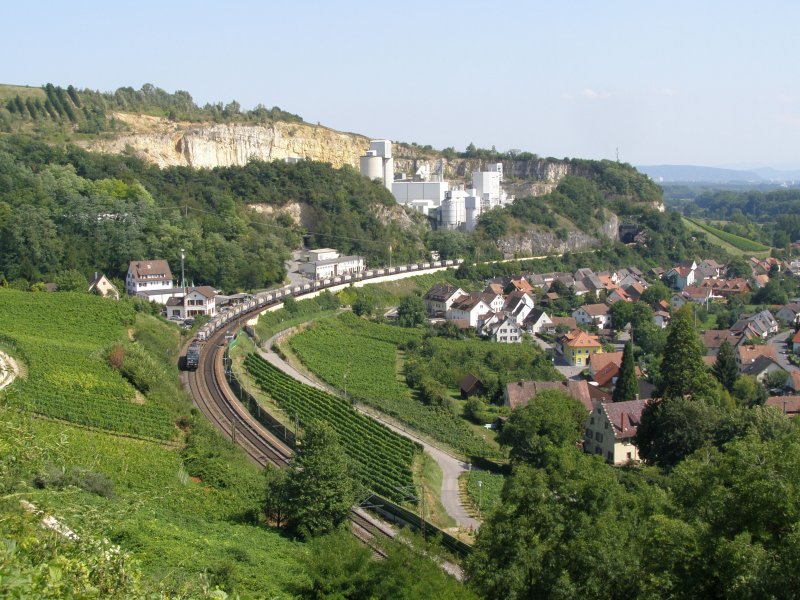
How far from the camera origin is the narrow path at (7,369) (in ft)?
60.4

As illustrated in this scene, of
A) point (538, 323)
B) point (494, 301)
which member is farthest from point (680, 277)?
point (494, 301)

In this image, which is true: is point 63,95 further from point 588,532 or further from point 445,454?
point 588,532

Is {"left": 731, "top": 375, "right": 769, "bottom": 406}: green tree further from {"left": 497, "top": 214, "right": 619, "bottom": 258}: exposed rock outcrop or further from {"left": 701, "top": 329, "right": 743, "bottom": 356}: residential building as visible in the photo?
{"left": 497, "top": 214, "right": 619, "bottom": 258}: exposed rock outcrop

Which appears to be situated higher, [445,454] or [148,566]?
[148,566]

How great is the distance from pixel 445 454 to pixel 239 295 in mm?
16804

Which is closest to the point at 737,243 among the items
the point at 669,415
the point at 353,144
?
the point at 353,144

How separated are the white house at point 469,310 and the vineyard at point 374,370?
3.48m

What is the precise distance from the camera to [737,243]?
232 ft

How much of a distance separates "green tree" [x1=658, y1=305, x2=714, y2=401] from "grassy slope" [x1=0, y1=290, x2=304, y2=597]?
446 inches

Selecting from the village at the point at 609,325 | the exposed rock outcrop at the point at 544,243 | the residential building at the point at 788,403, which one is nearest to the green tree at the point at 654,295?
the village at the point at 609,325

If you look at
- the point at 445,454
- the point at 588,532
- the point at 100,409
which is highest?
the point at 588,532

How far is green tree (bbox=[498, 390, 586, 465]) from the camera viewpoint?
2077 centimetres

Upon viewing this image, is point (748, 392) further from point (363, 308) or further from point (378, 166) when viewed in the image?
point (378, 166)

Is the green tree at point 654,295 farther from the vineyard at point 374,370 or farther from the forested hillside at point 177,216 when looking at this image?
the vineyard at point 374,370
